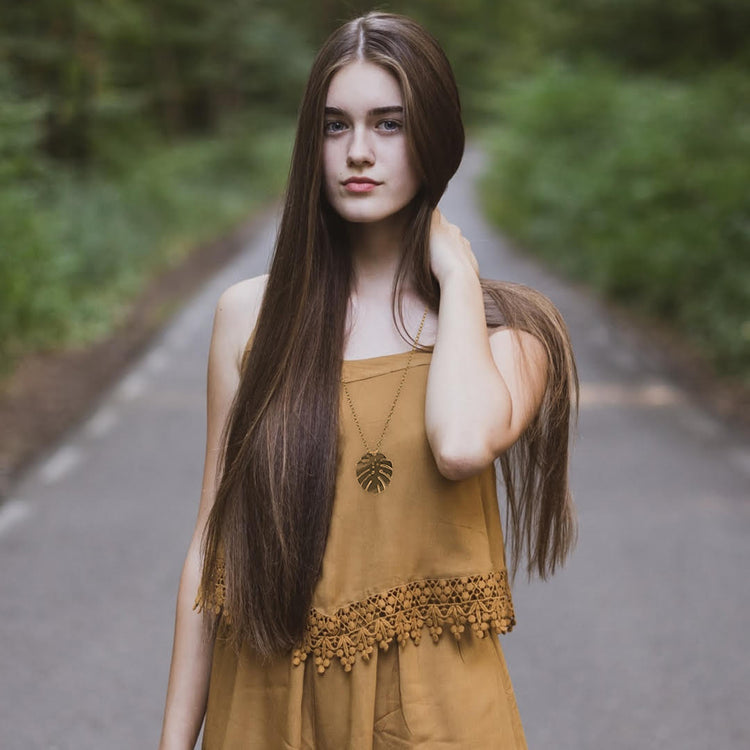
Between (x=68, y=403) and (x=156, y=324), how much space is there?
4057 mm

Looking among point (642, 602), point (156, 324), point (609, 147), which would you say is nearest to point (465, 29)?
point (609, 147)

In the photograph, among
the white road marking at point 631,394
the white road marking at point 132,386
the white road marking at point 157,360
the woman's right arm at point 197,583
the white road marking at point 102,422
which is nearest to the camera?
the woman's right arm at point 197,583

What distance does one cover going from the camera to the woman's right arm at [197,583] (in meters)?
2.03

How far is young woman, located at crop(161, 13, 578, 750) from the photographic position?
184 centimetres

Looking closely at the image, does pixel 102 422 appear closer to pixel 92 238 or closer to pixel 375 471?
pixel 92 238

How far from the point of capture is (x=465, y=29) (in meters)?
64.8

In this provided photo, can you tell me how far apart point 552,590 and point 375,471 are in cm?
400

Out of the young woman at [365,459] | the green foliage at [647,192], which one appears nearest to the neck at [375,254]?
the young woman at [365,459]

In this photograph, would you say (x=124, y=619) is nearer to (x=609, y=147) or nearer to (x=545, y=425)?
(x=545, y=425)

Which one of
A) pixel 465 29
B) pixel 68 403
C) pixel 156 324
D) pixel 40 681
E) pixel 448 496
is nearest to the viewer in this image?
pixel 448 496

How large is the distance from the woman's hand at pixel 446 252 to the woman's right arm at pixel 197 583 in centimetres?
32

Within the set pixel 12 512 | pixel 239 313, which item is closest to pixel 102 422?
pixel 12 512

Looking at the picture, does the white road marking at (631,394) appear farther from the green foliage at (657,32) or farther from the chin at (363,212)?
the green foliage at (657,32)

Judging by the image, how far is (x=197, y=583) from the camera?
6.64ft
